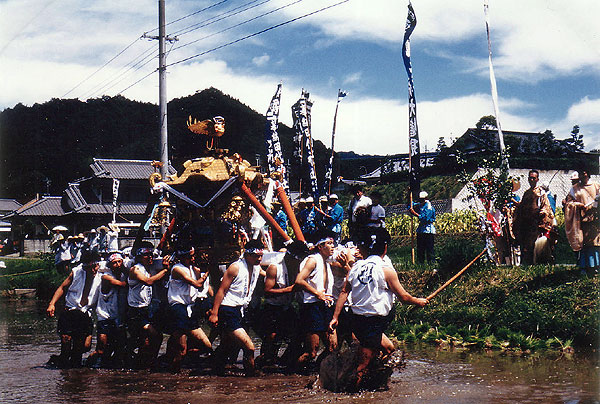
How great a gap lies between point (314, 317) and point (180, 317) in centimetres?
187

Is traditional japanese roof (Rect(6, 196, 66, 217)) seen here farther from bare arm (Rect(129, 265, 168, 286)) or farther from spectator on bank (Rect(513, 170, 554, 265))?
bare arm (Rect(129, 265, 168, 286))

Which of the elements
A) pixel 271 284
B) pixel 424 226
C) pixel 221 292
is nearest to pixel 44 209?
pixel 424 226

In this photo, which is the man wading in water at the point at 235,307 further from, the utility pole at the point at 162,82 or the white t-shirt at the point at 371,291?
the utility pole at the point at 162,82

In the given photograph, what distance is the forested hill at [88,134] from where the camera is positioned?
194 ft

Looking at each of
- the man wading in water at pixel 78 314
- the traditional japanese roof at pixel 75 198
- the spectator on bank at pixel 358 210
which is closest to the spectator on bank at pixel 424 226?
the spectator on bank at pixel 358 210

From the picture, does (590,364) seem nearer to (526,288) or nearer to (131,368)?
(526,288)

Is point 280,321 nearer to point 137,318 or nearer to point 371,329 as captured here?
point 137,318

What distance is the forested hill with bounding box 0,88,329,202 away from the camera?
58987 mm

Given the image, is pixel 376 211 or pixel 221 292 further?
pixel 376 211

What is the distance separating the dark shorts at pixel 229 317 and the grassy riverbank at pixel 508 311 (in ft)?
14.6

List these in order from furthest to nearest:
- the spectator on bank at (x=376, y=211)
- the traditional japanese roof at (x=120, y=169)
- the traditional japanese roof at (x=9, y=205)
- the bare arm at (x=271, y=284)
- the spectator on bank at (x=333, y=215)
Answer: the traditional japanese roof at (x=9, y=205) → the traditional japanese roof at (x=120, y=169) → the spectator on bank at (x=333, y=215) → the spectator on bank at (x=376, y=211) → the bare arm at (x=271, y=284)

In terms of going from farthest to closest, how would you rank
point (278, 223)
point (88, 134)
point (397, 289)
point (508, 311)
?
1. point (88, 134)
2. point (278, 223)
3. point (508, 311)
4. point (397, 289)

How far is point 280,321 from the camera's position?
10008mm

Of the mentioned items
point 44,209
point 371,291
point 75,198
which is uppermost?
point 75,198
